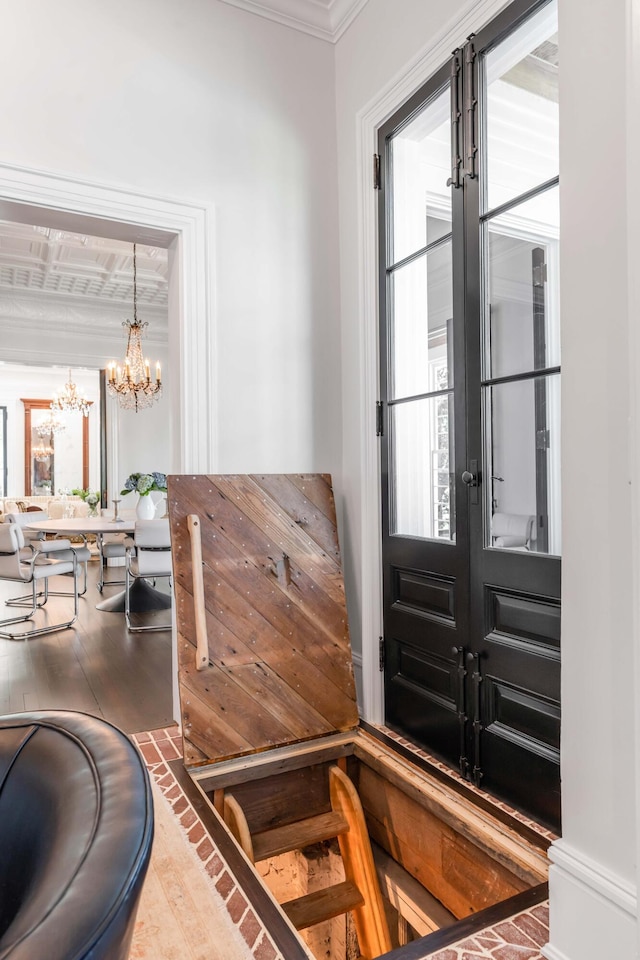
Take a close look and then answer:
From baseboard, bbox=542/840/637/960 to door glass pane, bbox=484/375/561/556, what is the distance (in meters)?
0.85

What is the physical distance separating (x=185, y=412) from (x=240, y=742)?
4.51 feet

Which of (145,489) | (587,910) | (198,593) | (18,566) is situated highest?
(145,489)

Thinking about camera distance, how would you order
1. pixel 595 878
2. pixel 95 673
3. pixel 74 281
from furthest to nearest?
pixel 74 281 → pixel 95 673 → pixel 595 878

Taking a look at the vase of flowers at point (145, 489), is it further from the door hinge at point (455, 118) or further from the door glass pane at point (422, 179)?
the door hinge at point (455, 118)

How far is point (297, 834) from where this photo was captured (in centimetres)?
234

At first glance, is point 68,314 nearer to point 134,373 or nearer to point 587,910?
point 134,373

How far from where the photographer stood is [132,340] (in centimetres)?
685

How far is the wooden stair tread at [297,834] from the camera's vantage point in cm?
227

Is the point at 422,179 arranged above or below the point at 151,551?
above

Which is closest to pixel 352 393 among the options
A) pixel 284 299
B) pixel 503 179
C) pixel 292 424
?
pixel 292 424

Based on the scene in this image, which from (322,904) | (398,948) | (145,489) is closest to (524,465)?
(398,948)

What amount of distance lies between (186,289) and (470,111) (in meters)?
1.31

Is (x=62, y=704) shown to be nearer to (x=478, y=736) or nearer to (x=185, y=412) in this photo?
(x=185, y=412)

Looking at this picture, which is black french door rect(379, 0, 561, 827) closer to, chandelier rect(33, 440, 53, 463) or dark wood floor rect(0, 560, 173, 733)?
dark wood floor rect(0, 560, 173, 733)
